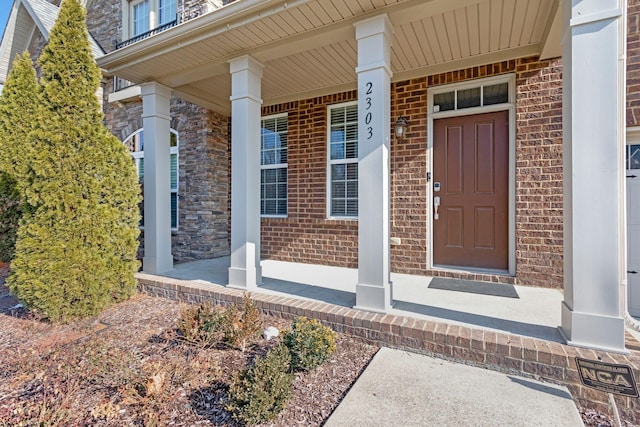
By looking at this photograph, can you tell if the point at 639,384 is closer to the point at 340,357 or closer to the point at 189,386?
the point at 340,357

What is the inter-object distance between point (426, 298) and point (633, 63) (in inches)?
127

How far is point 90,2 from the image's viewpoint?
301 inches

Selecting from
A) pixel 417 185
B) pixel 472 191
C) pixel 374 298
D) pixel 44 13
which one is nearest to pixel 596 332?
pixel 374 298

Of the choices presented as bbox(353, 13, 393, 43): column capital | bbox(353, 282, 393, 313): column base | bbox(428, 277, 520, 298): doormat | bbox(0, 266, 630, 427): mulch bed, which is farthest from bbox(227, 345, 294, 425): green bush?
bbox(353, 13, 393, 43): column capital

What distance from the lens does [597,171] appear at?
84.1 inches

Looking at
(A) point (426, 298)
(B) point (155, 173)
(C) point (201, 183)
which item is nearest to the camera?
(A) point (426, 298)

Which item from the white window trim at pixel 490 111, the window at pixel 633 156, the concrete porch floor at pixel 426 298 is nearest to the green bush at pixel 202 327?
the concrete porch floor at pixel 426 298

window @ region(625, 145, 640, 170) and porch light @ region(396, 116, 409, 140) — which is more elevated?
porch light @ region(396, 116, 409, 140)

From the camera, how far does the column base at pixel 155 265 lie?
14.9ft

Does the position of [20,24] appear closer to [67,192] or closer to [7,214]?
[7,214]

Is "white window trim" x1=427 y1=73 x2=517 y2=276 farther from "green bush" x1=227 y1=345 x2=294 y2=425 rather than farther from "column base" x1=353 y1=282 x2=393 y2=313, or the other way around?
"green bush" x1=227 y1=345 x2=294 y2=425

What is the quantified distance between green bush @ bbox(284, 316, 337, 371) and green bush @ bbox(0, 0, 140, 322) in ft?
8.16

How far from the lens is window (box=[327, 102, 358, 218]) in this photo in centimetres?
499

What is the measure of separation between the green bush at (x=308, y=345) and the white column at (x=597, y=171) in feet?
5.50
